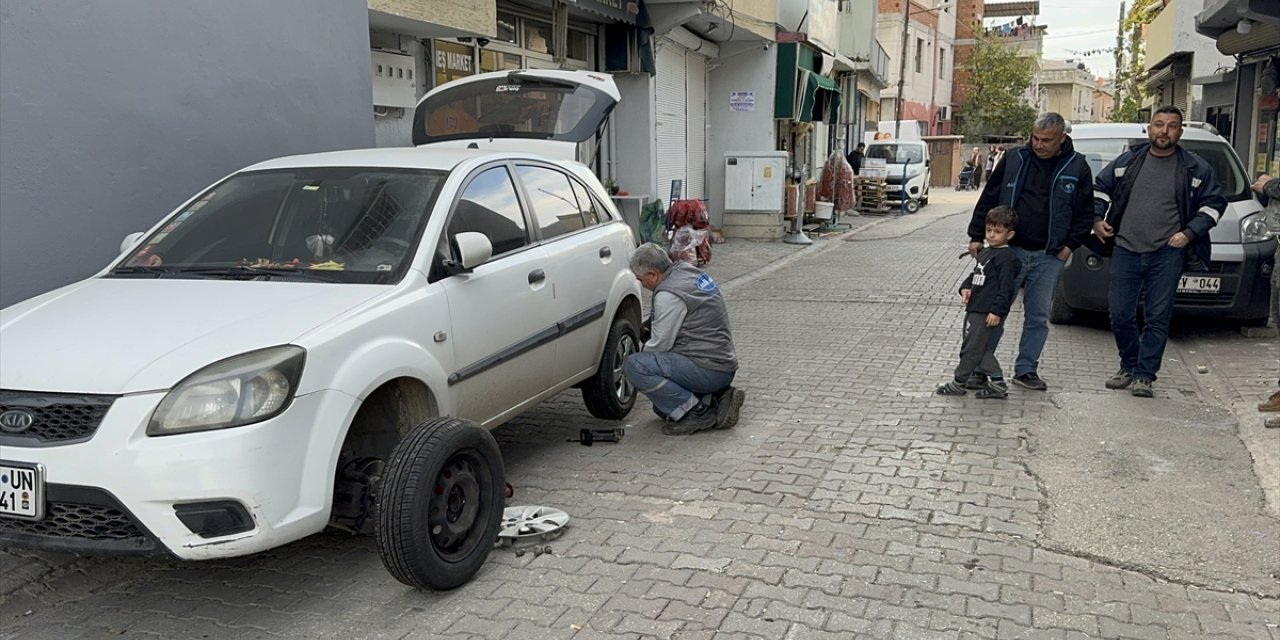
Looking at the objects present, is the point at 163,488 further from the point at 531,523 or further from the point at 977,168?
the point at 977,168

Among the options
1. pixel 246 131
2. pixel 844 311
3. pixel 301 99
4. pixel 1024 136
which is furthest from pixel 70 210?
pixel 1024 136

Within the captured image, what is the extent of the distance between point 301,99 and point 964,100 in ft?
157

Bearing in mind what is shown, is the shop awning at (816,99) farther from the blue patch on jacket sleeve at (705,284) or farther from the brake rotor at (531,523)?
the brake rotor at (531,523)

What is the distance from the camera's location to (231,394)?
3.33 metres

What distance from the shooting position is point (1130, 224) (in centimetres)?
668

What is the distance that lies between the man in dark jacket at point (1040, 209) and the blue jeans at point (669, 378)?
2197mm

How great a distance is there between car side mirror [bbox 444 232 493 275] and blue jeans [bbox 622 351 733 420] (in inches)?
63.0

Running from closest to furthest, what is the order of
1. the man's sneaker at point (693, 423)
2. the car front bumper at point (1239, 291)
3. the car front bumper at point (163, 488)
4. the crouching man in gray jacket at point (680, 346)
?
the car front bumper at point (163, 488)
the crouching man in gray jacket at point (680, 346)
the man's sneaker at point (693, 423)
the car front bumper at point (1239, 291)

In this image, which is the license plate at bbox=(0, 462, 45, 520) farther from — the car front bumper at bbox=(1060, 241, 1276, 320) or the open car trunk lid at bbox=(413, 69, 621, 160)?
the car front bumper at bbox=(1060, 241, 1276, 320)

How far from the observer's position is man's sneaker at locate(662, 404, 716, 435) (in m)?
5.97

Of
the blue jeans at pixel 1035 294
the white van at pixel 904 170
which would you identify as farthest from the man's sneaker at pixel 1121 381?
the white van at pixel 904 170

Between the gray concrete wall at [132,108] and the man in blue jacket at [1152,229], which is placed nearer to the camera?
the gray concrete wall at [132,108]

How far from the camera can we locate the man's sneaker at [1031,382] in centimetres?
693

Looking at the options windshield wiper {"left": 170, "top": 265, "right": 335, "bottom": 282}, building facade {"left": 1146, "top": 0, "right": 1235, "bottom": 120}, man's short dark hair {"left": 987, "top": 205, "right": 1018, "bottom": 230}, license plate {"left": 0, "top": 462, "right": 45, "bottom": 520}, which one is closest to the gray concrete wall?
windshield wiper {"left": 170, "top": 265, "right": 335, "bottom": 282}
